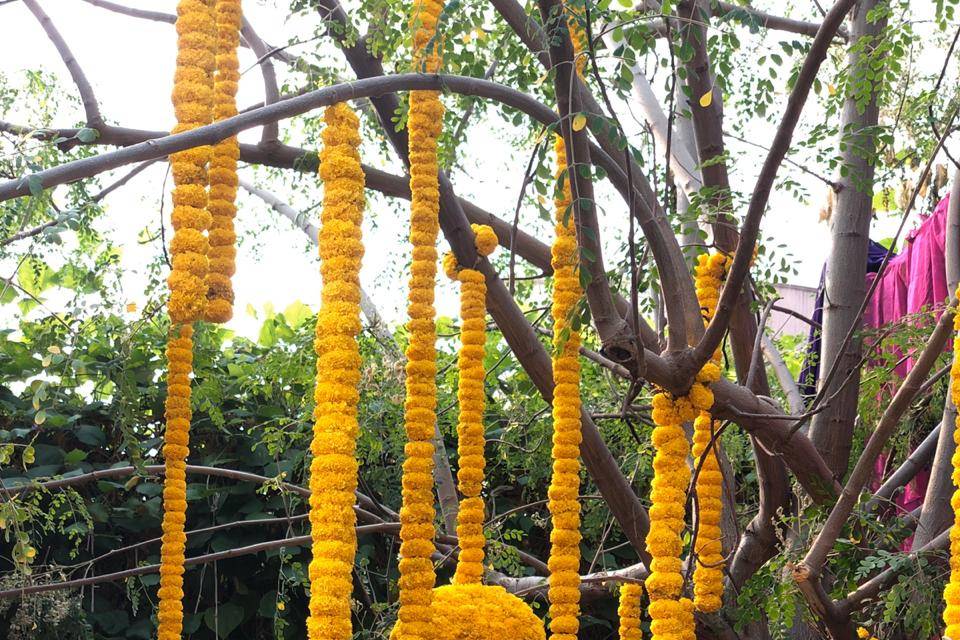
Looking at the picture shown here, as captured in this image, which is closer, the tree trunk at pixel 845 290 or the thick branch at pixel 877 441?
the thick branch at pixel 877 441

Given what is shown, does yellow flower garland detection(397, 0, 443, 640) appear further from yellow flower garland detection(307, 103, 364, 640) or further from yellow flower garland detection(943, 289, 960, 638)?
yellow flower garland detection(943, 289, 960, 638)

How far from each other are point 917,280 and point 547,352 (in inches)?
52.6

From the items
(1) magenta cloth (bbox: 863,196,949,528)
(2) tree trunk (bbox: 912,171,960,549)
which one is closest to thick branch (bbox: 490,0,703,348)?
(2) tree trunk (bbox: 912,171,960,549)

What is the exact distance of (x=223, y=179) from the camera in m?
2.14

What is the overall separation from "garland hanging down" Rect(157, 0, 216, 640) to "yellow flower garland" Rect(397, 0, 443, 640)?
0.43 m

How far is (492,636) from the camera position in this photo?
7.33 feet

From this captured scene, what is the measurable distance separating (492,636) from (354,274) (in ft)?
2.73

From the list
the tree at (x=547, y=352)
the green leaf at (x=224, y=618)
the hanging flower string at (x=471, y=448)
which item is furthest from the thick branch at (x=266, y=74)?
the green leaf at (x=224, y=618)

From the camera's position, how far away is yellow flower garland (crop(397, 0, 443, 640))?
2.17 meters

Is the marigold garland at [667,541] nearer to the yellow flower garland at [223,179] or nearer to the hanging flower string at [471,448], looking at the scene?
the hanging flower string at [471,448]

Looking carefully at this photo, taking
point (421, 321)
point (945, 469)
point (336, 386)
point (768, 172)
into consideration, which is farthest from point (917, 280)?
point (336, 386)

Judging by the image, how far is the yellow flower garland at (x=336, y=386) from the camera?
184 centimetres

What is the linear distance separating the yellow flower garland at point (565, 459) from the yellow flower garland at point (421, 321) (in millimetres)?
275

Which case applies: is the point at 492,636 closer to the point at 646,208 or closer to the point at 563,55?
the point at 646,208
